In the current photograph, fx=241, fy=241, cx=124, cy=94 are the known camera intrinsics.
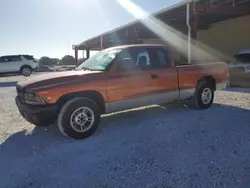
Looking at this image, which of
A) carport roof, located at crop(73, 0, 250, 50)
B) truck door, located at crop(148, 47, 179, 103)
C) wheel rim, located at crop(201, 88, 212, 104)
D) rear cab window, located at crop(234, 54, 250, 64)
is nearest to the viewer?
truck door, located at crop(148, 47, 179, 103)

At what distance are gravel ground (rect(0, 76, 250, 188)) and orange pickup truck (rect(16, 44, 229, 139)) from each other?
44cm

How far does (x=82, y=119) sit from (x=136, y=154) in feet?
4.31

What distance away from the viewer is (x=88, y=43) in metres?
33.2

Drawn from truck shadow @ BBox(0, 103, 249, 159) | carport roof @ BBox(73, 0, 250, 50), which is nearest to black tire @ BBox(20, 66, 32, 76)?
carport roof @ BBox(73, 0, 250, 50)

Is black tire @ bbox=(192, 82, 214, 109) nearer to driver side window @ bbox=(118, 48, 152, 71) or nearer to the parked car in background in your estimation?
driver side window @ bbox=(118, 48, 152, 71)

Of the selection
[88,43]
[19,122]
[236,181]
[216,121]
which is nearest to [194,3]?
[216,121]

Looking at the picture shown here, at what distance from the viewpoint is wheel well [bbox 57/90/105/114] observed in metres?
4.29

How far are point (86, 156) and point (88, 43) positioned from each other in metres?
30.9

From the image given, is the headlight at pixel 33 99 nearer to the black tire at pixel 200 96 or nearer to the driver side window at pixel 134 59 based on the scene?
the driver side window at pixel 134 59

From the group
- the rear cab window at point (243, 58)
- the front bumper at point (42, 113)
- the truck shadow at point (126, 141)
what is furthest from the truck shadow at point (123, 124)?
the rear cab window at point (243, 58)

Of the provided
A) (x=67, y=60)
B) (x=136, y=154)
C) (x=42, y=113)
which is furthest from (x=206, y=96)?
(x=67, y=60)

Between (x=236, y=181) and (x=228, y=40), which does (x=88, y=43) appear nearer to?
(x=228, y=40)

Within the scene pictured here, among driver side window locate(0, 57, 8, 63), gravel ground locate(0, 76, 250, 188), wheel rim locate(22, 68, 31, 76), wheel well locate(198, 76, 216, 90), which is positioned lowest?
gravel ground locate(0, 76, 250, 188)

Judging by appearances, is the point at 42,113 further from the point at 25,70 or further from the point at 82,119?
the point at 25,70
